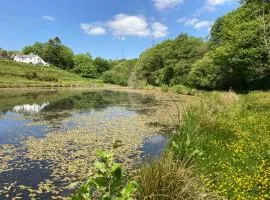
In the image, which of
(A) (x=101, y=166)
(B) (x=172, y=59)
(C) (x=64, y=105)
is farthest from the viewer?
(B) (x=172, y=59)

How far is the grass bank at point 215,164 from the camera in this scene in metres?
6.70

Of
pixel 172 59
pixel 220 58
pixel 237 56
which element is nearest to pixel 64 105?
pixel 237 56

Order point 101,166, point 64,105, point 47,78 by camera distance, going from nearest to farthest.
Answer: point 101,166, point 64,105, point 47,78

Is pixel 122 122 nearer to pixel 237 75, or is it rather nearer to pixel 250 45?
pixel 250 45

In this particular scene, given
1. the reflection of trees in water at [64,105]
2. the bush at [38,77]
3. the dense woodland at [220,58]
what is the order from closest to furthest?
1. the reflection of trees in water at [64,105]
2. the dense woodland at [220,58]
3. the bush at [38,77]

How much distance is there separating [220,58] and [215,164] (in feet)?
123

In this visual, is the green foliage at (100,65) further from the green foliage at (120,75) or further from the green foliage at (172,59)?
the green foliage at (172,59)

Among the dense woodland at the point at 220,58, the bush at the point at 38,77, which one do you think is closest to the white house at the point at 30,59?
the dense woodland at the point at 220,58

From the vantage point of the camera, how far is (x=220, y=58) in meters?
46.3

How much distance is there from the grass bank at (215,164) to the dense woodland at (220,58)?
3.29 meters

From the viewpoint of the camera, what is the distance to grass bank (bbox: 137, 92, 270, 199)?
22.0 feet

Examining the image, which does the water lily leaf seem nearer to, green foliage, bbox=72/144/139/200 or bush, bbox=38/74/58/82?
green foliage, bbox=72/144/139/200

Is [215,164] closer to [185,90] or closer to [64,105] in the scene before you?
[64,105]

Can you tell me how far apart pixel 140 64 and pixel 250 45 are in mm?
52273
